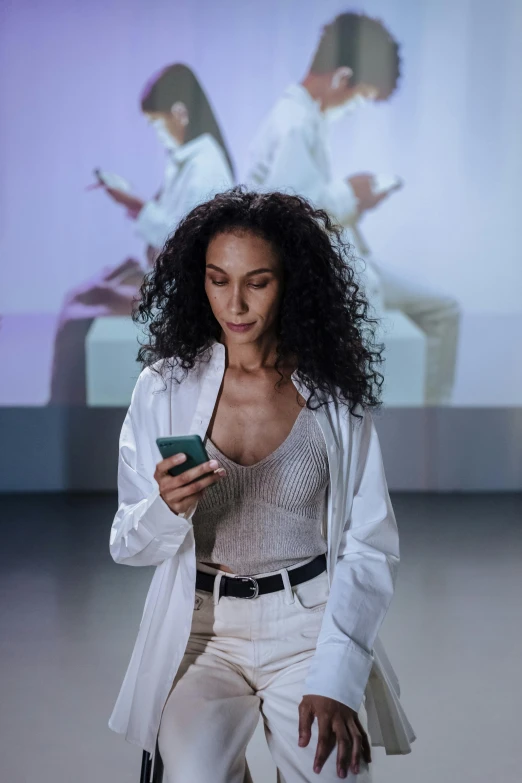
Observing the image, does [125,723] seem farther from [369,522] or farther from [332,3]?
[332,3]

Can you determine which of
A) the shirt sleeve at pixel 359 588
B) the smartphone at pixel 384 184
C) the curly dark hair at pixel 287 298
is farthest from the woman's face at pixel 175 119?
the shirt sleeve at pixel 359 588

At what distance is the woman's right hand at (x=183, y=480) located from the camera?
4.34 ft

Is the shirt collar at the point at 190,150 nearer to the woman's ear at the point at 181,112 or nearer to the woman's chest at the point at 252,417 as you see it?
the woman's ear at the point at 181,112

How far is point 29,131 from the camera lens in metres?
5.20

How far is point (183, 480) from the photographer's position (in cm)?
133

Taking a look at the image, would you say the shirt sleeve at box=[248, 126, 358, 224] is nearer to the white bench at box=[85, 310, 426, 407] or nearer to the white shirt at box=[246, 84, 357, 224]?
the white shirt at box=[246, 84, 357, 224]

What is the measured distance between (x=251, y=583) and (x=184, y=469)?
10.2 inches

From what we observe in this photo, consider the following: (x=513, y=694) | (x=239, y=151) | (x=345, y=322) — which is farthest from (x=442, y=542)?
(x=345, y=322)

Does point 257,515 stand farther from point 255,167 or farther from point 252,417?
point 255,167

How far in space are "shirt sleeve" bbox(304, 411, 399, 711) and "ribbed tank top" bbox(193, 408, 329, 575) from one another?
0.21 ft

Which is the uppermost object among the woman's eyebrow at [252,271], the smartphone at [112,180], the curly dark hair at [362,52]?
the curly dark hair at [362,52]

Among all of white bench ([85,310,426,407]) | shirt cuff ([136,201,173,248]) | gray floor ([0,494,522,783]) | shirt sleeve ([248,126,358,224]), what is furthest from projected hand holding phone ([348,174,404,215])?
gray floor ([0,494,522,783])

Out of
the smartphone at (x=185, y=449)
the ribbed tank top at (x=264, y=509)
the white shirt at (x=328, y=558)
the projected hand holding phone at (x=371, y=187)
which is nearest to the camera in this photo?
the smartphone at (x=185, y=449)

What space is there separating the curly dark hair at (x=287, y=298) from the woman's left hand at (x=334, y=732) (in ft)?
1.62
